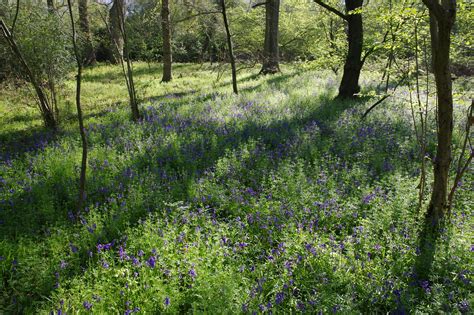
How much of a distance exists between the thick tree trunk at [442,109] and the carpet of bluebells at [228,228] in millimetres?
254

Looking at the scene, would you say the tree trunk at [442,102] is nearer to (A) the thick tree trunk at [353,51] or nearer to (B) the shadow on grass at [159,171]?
(B) the shadow on grass at [159,171]

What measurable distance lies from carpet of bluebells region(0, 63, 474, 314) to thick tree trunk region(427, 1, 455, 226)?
0.83ft

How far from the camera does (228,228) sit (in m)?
4.38

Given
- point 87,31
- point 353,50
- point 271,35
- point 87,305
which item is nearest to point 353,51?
point 353,50

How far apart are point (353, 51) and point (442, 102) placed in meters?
8.06

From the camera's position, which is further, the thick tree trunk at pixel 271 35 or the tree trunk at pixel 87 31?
the thick tree trunk at pixel 271 35

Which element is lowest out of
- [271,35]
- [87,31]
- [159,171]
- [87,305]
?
[87,305]

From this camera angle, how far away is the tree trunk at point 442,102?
349 cm

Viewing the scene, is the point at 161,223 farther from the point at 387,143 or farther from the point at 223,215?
the point at 387,143

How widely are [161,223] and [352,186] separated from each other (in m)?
3.14

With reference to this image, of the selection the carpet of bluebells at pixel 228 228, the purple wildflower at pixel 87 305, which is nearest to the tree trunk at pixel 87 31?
the carpet of bluebells at pixel 228 228

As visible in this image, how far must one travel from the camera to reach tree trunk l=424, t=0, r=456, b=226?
3.49m

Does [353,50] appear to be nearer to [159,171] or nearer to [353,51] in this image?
[353,51]

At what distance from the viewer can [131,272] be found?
371cm
